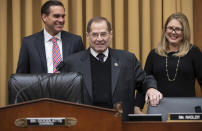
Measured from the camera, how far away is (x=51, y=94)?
2.20 m

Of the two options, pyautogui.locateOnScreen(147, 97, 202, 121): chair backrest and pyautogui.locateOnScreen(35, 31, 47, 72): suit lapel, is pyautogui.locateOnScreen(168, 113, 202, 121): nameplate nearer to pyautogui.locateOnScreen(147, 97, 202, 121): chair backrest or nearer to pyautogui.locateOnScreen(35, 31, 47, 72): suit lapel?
pyautogui.locateOnScreen(147, 97, 202, 121): chair backrest

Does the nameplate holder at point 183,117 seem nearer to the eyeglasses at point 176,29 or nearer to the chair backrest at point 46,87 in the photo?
the chair backrest at point 46,87

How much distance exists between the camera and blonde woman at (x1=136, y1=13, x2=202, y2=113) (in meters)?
2.86

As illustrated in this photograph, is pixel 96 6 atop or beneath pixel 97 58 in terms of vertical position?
atop

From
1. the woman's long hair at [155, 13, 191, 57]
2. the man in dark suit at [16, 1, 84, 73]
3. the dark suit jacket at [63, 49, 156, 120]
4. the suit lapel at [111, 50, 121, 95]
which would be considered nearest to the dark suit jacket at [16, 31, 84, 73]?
the man in dark suit at [16, 1, 84, 73]

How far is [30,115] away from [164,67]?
1.56 meters

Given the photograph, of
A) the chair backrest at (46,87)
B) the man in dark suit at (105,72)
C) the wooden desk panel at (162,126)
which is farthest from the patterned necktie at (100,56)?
the wooden desk panel at (162,126)

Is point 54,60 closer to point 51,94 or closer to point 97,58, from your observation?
point 97,58

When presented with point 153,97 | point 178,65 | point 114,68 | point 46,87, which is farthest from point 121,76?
point 178,65

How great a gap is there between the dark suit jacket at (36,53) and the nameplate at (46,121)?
4.44 ft

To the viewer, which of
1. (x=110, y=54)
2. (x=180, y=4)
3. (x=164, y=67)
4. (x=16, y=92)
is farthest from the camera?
(x=180, y=4)

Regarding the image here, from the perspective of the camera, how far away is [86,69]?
241 centimetres

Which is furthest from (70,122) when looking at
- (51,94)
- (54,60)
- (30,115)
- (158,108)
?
(54,60)

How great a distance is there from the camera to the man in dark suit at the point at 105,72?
2334mm
